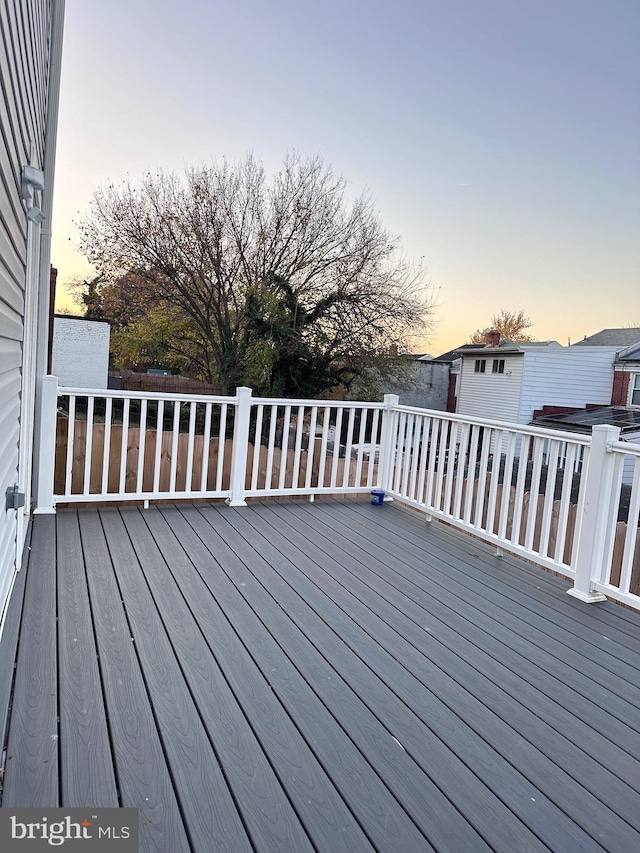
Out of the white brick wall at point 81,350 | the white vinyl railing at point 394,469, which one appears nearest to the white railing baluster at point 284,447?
the white vinyl railing at point 394,469

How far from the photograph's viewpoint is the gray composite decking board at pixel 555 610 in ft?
8.10

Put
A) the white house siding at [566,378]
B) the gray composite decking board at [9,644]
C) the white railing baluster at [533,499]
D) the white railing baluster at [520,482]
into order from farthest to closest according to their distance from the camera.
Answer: the white house siding at [566,378], the white railing baluster at [520,482], the white railing baluster at [533,499], the gray composite decking board at [9,644]

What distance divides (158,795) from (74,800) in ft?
0.65

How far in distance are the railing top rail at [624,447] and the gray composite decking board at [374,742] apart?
184 centimetres

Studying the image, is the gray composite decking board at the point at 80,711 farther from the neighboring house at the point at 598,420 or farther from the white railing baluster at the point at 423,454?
the neighboring house at the point at 598,420

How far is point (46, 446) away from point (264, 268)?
10348mm

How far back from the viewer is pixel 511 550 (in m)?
3.66

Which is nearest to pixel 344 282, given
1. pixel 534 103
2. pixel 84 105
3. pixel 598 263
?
pixel 534 103

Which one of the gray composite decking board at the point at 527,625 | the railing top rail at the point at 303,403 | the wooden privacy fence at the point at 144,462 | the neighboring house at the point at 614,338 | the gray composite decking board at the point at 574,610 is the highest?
the neighboring house at the point at 614,338

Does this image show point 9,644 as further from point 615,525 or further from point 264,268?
point 264,268

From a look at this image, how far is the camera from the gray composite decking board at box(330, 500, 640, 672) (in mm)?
2469

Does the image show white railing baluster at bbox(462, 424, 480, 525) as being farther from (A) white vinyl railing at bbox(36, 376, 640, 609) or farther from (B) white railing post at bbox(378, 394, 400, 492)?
(B) white railing post at bbox(378, 394, 400, 492)

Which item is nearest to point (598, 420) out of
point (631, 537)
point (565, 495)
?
point (565, 495)

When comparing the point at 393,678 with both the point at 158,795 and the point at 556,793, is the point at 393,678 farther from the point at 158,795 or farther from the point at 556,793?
the point at 158,795
